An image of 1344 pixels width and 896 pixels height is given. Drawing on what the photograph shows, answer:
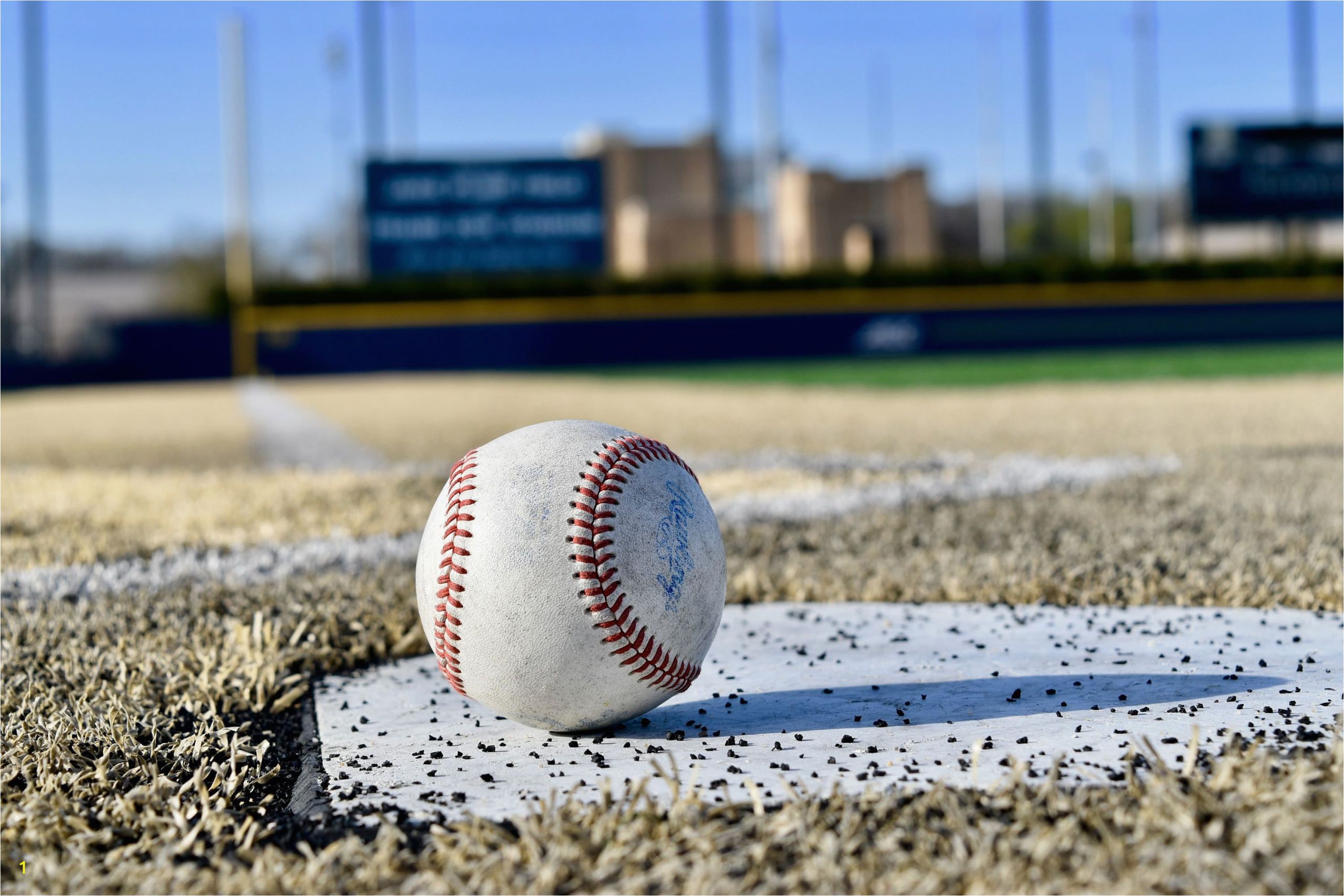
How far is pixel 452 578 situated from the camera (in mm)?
2615

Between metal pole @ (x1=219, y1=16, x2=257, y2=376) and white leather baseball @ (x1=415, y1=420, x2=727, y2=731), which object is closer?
white leather baseball @ (x1=415, y1=420, x2=727, y2=731)

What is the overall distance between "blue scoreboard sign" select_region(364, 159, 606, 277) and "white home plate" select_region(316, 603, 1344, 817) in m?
18.5

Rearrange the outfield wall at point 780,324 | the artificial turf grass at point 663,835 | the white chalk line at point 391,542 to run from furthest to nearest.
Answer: the outfield wall at point 780,324 → the white chalk line at point 391,542 → the artificial turf grass at point 663,835

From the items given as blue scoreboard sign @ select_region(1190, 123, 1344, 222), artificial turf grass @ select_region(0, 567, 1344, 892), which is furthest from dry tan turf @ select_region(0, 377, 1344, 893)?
blue scoreboard sign @ select_region(1190, 123, 1344, 222)

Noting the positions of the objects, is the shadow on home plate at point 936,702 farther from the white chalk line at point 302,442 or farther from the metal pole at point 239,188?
the metal pole at point 239,188

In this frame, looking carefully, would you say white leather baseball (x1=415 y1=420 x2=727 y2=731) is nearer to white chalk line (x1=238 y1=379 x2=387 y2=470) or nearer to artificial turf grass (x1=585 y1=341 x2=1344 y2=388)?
white chalk line (x1=238 y1=379 x2=387 y2=470)

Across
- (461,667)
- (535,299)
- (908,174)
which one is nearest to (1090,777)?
(461,667)

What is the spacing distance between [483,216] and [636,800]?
2015cm

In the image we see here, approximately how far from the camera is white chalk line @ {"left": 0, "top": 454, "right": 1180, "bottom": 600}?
4.23 metres

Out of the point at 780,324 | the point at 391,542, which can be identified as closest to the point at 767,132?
the point at 780,324

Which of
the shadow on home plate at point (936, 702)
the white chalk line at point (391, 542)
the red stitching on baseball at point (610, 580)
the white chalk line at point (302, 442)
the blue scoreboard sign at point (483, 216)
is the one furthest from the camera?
the blue scoreboard sign at point (483, 216)

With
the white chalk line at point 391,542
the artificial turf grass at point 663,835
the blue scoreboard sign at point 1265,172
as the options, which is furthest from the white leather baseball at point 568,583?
the blue scoreboard sign at point 1265,172

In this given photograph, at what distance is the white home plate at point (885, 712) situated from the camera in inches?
93.5

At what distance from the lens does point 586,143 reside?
41281mm
